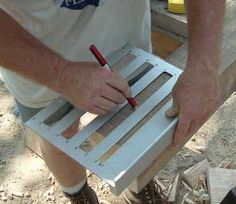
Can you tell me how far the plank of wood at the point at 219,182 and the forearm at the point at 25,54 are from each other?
1.00 meters

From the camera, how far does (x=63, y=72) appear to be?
126cm

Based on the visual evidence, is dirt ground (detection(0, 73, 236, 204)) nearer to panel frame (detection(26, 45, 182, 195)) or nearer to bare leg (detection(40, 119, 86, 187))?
bare leg (detection(40, 119, 86, 187))

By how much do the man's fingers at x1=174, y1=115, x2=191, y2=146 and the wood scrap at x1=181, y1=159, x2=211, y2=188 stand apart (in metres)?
0.89

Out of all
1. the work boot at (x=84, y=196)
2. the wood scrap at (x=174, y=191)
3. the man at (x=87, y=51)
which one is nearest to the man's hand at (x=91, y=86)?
the man at (x=87, y=51)

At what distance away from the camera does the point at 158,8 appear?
2361 millimetres

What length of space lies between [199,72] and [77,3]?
42 centimetres

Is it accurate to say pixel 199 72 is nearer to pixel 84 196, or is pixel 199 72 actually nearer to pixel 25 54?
pixel 25 54

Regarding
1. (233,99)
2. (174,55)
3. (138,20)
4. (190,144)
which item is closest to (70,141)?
(138,20)

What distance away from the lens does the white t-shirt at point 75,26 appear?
1.40m

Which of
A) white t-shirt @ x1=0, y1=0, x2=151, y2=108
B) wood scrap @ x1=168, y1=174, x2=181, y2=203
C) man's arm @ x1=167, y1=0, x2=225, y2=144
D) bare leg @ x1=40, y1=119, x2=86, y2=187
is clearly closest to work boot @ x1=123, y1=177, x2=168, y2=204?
wood scrap @ x1=168, y1=174, x2=181, y2=203

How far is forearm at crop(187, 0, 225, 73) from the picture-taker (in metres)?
1.35

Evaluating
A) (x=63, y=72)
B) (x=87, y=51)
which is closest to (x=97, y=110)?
(x=63, y=72)

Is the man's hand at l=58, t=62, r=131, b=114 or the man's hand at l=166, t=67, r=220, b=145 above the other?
the man's hand at l=58, t=62, r=131, b=114

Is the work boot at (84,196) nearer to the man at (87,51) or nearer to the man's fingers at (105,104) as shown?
the man at (87,51)
